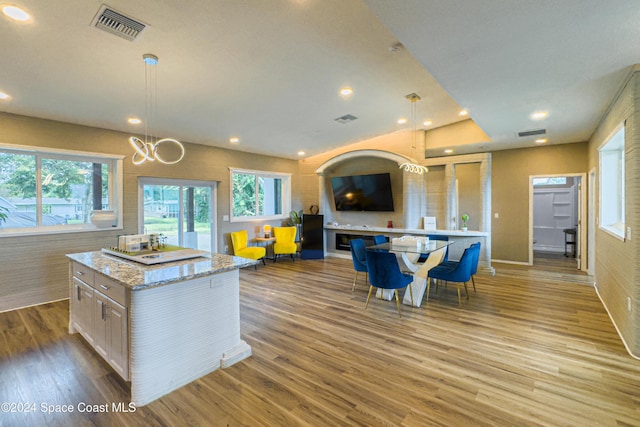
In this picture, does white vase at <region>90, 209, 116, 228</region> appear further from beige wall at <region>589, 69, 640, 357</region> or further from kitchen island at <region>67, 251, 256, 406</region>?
beige wall at <region>589, 69, 640, 357</region>

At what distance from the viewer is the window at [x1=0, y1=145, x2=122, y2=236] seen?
4238 mm

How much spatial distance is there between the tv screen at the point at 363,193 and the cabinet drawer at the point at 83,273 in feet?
19.6

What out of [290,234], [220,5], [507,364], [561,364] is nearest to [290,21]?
[220,5]

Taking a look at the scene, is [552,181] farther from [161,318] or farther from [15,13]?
[15,13]

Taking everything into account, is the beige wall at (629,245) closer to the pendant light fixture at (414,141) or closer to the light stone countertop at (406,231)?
the pendant light fixture at (414,141)

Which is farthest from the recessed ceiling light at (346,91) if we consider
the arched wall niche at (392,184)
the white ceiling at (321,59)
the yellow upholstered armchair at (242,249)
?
the yellow upholstered armchair at (242,249)

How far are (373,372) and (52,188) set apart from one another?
5336 mm

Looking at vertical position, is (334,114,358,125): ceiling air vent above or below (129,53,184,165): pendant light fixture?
above

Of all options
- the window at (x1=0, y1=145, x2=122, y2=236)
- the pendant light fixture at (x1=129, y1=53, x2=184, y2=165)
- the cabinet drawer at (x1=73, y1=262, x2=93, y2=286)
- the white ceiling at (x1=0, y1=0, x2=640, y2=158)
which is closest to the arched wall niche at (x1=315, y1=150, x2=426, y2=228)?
the white ceiling at (x1=0, y1=0, x2=640, y2=158)

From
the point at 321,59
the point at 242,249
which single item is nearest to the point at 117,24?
the point at 321,59

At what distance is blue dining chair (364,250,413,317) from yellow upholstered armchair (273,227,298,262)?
378 cm

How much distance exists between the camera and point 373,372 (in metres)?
2.58

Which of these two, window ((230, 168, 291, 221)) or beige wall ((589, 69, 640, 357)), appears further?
window ((230, 168, 291, 221))

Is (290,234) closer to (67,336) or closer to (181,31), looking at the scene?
(67,336)
